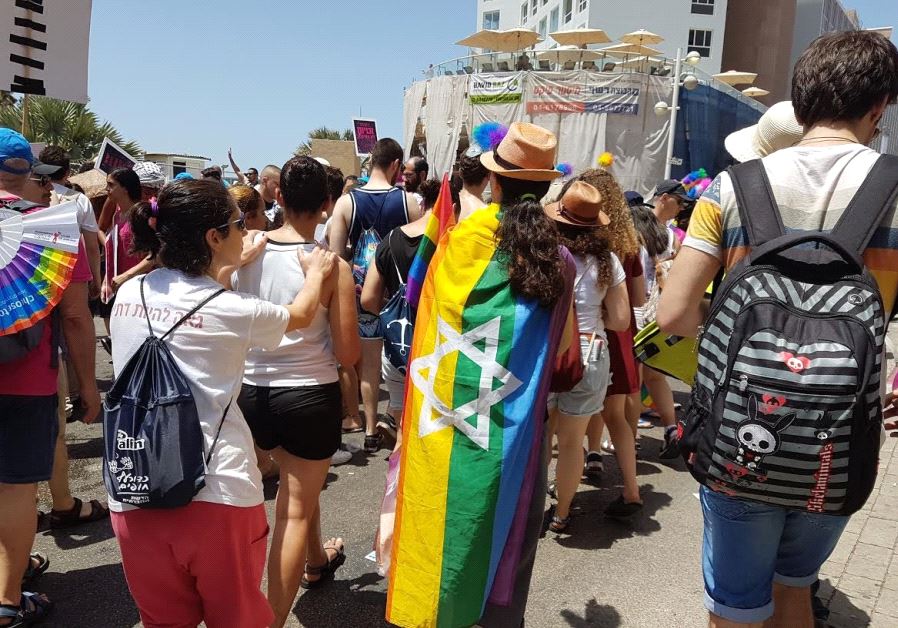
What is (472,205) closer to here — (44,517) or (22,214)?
(22,214)

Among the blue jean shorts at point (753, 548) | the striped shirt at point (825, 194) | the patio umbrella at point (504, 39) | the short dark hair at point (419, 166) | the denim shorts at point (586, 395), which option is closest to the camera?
the striped shirt at point (825, 194)

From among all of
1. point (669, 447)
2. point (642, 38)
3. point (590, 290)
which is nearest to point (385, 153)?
point (590, 290)

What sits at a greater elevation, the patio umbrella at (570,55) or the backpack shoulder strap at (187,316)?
the patio umbrella at (570,55)

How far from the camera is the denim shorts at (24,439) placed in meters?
2.62

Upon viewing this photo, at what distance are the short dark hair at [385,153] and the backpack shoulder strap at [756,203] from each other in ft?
11.6

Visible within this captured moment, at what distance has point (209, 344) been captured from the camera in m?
1.87

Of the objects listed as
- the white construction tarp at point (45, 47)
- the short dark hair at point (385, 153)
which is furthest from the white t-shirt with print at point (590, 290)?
the white construction tarp at point (45, 47)

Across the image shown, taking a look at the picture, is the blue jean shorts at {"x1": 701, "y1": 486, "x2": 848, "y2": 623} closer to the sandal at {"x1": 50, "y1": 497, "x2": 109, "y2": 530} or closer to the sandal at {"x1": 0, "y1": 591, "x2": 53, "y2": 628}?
the sandal at {"x1": 0, "y1": 591, "x2": 53, "y2": 628}

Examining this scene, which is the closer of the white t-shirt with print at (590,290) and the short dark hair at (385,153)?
the white t-shirt with print at (590,290)

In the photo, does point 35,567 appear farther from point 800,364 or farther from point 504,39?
point 504,39

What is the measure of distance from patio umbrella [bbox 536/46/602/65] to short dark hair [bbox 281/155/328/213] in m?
27.2

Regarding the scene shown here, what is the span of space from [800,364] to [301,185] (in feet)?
6.29

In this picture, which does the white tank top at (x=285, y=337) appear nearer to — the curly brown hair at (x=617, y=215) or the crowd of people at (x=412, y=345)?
the crowd of people at (x=412, y=345)

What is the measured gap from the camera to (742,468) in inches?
63.8
